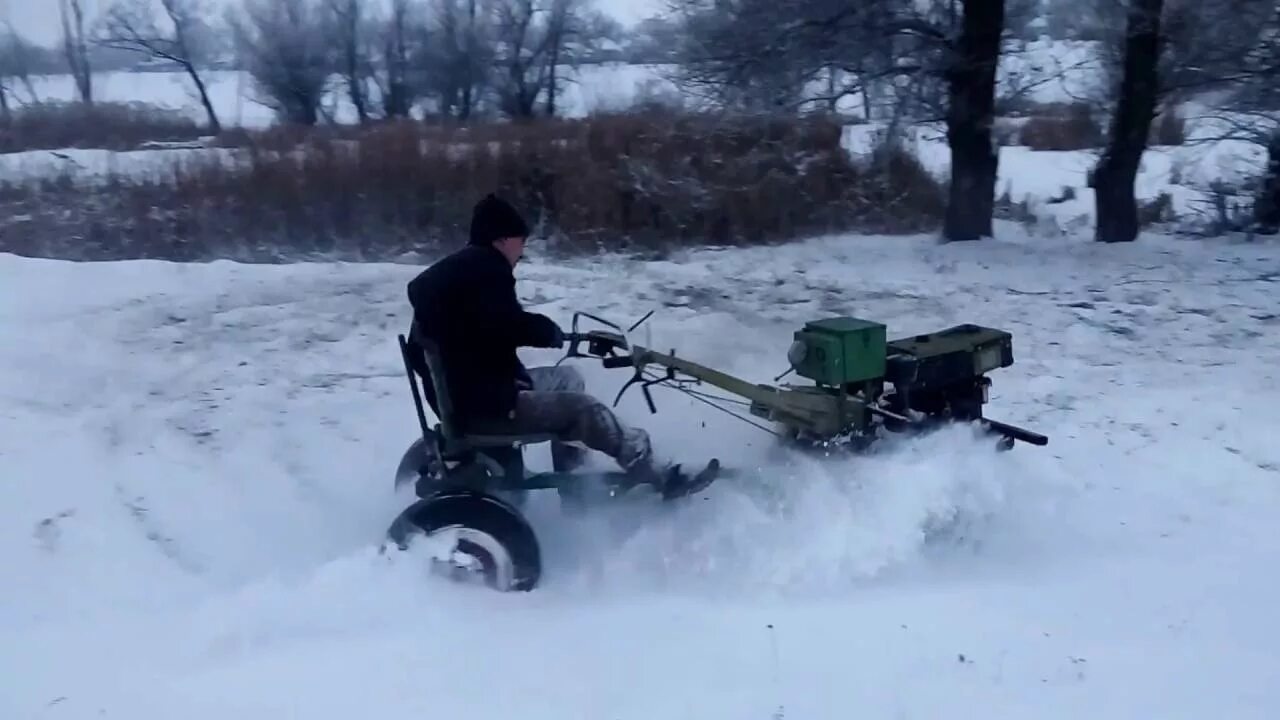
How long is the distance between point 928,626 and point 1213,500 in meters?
2.16

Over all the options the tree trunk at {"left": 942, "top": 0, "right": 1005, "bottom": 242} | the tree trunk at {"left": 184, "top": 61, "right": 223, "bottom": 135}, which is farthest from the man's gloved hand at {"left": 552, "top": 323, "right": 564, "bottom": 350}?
the tree trunk at {"left": 184, "top": 61, "right": 223, "bottom": 135}

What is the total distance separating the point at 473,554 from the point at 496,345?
900 millimetres

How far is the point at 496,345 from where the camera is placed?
5.09m

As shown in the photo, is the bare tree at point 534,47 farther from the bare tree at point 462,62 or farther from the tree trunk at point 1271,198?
the tree trunk at point 1271,198

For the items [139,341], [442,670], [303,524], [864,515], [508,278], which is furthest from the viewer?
[139,341]

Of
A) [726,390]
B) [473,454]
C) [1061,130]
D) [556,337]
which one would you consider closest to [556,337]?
[556,337]

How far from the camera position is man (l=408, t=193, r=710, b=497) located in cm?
500

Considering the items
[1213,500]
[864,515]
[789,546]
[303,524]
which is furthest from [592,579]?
[1213,500]

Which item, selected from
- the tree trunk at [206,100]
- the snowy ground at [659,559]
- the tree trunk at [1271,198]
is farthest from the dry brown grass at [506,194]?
the tree trunk at [206,100]

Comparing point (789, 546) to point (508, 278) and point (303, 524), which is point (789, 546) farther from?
point (303, 524)

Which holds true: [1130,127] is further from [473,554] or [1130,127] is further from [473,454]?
[473,554]

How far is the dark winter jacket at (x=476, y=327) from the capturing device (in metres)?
5.00

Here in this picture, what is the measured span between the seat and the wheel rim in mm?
410

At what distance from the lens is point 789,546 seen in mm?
5363
